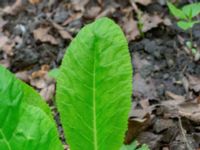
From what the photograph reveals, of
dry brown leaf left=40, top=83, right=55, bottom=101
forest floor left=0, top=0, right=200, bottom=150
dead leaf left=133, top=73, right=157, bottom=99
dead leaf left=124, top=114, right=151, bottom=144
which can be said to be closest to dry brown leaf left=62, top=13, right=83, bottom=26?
forest floor left=0, top=0, right=200, bottom=150

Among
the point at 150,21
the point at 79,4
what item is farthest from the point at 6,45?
the point at 150,21

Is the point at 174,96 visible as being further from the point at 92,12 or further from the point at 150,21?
the point at 92,12

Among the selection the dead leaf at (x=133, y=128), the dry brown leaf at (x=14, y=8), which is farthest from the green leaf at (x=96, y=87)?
the dry brown leaf at (x=14, y=8)

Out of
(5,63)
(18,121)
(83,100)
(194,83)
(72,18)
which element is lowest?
(194,83)

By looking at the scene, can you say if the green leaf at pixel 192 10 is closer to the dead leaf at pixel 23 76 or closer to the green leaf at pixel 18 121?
the dead leaf at pixel 23 76

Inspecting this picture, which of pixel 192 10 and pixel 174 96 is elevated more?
pixel 192 10

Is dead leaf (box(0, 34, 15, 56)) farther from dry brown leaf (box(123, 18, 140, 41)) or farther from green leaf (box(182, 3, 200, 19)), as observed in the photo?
green leaf (box(182, 3, 200, 19))

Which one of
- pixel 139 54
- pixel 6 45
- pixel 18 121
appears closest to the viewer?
pixel 18 121

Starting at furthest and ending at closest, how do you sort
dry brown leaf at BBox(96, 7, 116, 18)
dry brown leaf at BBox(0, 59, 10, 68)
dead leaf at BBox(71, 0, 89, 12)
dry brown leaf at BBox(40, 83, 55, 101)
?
dead leaf at BBox(71, 0, 89, 12)
dry brown leaf at BBox(96, 7, 116, 18)
dry brown leaf at BBox(0, 59, 10, 68)
dry brown leaf at BBox(40, 83, 55, 101)
